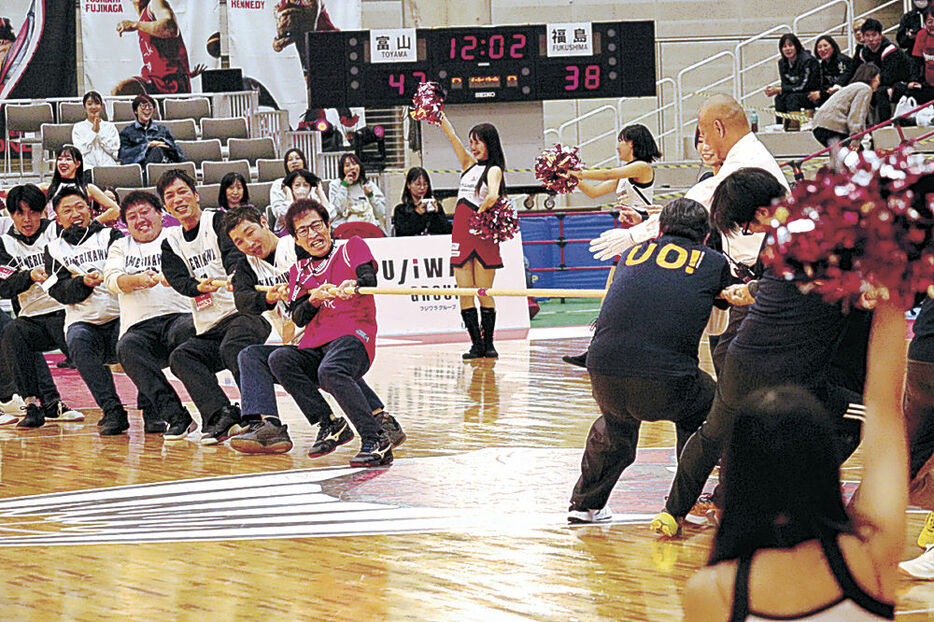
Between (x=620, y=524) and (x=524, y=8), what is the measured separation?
15527 millimetres

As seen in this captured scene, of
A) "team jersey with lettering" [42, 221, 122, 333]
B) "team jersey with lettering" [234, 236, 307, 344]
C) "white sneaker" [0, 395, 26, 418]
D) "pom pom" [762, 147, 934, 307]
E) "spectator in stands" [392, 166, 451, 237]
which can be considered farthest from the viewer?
"spectator in stands" [392, 166, 451, 237]

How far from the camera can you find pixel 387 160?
19.4 metres

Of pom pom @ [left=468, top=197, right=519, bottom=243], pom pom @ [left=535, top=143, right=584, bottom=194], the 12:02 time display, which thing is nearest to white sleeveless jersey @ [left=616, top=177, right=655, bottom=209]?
pom pom @ [left=535, top=143, right=584, bottom=194]

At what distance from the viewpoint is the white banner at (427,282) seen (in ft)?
39.6

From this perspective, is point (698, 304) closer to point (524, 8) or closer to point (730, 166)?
point (730, 166)

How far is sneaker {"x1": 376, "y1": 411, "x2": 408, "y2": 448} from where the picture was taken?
6.45 metres

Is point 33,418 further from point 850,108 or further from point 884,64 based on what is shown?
point 884,64

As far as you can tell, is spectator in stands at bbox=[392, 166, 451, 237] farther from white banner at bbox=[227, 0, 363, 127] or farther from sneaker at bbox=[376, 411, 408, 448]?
white banner at bbox=[227, 0, 363, 127]

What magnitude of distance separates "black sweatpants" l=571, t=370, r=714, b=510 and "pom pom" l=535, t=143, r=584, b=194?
2.88m

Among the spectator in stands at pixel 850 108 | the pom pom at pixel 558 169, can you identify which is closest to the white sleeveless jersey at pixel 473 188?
the pom pom at pixel 558 169

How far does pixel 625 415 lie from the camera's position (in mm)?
4523

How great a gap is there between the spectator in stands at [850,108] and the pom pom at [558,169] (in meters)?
6.52

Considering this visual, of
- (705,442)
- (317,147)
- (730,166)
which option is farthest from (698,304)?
(317,147)

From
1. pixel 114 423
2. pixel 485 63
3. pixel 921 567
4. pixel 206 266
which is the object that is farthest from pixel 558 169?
pixel 485 63
